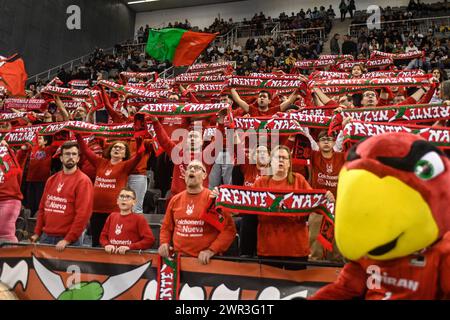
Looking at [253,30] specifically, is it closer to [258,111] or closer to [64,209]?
[258,111]

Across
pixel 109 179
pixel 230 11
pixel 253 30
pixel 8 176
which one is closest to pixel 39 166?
pixel 8 176

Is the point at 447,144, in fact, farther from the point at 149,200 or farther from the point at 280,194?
the point at 149,200

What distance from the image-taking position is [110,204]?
4.44m

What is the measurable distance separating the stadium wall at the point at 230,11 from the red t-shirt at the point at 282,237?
1881 centimetres

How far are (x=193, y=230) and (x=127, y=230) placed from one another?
0.75 m

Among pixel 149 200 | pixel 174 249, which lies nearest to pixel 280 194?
pixel 174 249

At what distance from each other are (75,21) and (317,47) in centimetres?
1162

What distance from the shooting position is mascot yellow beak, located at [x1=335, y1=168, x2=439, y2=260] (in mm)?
1546

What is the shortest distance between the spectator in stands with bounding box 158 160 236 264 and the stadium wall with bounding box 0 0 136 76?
15.5m

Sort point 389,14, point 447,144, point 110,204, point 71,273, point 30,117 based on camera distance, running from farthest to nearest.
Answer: point 389,14 < point 30,117 < point 110,204 < point 71,273 < point 447,144

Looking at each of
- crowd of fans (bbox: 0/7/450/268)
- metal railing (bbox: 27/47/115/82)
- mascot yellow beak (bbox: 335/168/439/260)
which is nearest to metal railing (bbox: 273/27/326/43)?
metal railing (bbox: 27/47/115/82)

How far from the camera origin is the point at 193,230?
3.38 m

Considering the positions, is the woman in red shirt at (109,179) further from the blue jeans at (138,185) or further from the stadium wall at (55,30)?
the stadium wall at (55,30)

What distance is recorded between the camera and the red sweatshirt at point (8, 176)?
14.1ft
